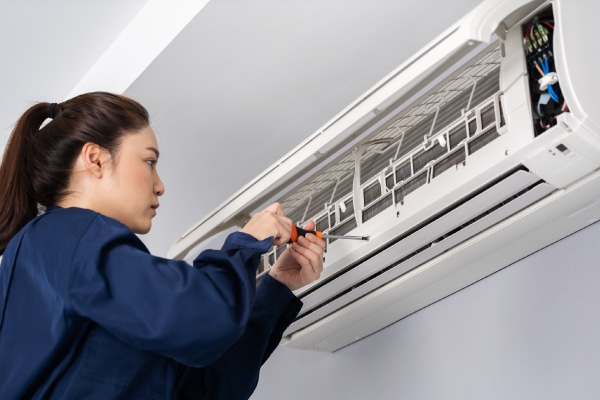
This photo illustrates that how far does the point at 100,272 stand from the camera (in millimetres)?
1389

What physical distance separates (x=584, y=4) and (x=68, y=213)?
95 centimetres

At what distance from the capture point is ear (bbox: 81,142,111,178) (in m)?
1.61

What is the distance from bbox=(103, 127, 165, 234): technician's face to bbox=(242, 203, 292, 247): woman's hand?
20 cm

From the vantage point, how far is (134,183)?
1.63m

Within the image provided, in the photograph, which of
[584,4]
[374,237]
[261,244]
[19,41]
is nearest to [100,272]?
[261,244]

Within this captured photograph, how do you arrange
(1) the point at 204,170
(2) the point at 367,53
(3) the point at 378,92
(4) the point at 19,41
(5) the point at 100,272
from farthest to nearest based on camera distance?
(1) the point at 204,170, (4) the point at 19,41, (2) the point at 367,53, (3) the point at 378,92, (5) the point at 100,272

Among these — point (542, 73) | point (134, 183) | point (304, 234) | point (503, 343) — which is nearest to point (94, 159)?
point (134, 183)

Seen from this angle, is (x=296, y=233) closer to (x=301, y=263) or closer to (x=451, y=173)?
(x=301, y=263)

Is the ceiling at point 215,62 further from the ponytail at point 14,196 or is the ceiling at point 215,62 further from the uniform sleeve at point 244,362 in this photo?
the uniform sleeve at point 244,362

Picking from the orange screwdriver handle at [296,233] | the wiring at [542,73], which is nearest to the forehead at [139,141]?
the orange screwdriver handle at [296,233]

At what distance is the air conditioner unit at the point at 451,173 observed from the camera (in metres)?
1.53

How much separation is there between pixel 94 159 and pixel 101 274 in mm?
303

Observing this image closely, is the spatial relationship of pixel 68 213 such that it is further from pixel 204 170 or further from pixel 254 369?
pixel 204 170

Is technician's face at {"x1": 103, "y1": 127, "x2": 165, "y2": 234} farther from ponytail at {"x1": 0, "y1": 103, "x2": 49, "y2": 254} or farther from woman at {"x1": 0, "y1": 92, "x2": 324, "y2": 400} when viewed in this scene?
ponytail at {"x1": 0, "y1": 103, "x2": 49, "y2": 254}
